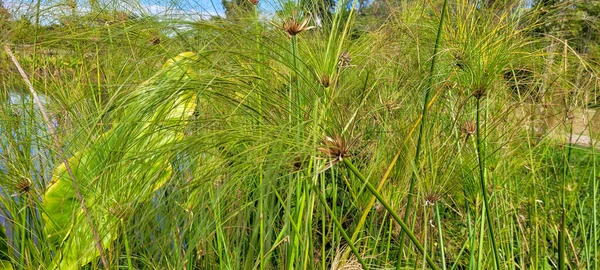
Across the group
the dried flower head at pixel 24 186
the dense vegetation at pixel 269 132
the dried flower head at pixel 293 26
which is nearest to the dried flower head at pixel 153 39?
the dense vegetation at pixel 269 132

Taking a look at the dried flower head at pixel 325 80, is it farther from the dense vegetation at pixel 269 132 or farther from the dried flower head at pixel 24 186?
the dried flower head at pixel 24 186

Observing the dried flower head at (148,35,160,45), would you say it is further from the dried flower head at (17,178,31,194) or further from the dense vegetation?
the dried flower head at (17,178,31,194)

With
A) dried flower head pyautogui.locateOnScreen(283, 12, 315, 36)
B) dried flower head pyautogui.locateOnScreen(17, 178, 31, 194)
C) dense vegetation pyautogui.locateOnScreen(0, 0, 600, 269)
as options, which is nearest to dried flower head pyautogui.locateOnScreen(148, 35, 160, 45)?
dense vegetation pyautogui.locateOnScreen(0, 0, 600, 269)

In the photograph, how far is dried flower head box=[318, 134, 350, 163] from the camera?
0.57 m

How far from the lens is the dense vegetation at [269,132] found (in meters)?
0.60

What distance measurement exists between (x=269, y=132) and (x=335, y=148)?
91mm

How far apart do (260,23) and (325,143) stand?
38cm

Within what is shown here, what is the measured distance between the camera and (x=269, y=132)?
603mm

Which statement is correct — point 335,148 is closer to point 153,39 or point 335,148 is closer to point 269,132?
point 269,132

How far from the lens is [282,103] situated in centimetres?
63

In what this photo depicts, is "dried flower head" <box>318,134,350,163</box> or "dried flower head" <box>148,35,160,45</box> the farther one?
"dried flower head" <box>148,35,160,45</box>

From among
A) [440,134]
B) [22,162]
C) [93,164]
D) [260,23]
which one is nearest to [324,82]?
[260,23]

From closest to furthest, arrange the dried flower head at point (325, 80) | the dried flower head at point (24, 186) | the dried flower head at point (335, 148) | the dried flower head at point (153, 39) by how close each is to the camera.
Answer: the dried flower head at point (335, 148) → the dried flower head at point (325, 80) → the dried flower head at point (153, 39) → the dried flower head at point (24, 186)

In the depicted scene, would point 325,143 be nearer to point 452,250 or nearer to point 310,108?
point 310,108
